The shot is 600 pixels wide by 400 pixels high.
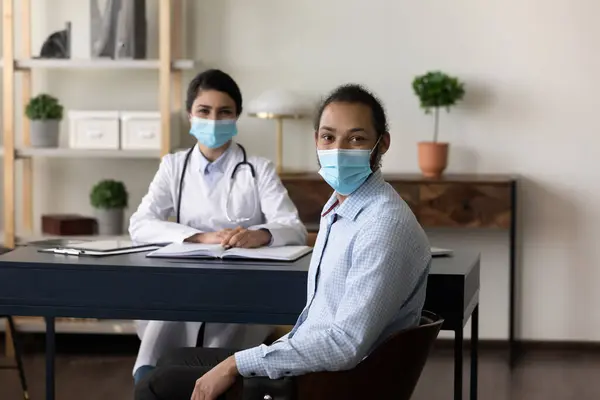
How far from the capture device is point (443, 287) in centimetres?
253

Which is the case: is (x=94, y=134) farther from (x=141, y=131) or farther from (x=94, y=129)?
(x=141, y=131)

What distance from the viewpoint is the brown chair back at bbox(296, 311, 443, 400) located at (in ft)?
6.64

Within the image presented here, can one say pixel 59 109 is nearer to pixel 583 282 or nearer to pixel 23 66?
pixel 23 66

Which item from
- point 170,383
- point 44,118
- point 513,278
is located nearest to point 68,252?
point 170,383

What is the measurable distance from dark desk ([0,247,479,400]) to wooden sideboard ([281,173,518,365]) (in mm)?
1695

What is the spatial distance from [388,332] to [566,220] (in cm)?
287

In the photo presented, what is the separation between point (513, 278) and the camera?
185 inches

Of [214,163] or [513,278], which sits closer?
[214,163]

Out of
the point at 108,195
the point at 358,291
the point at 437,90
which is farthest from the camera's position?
the point at 108,195

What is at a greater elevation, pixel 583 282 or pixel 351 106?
pixel 351 106

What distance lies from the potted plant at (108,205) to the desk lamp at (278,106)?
720 millimetres

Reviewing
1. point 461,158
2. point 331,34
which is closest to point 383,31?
point 331,34

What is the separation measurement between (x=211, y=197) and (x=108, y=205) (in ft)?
4.57

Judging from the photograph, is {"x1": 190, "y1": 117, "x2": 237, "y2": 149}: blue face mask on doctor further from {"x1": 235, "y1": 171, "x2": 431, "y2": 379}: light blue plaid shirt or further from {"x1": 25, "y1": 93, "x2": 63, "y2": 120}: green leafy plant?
{"x1": 25, "y1": 93, "x2": 63, "y2": 120}: green leafy plant
